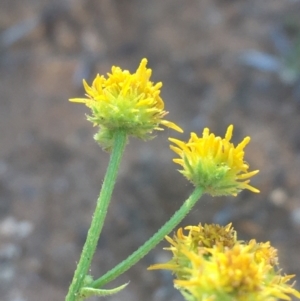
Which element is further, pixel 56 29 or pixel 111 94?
pixel 56 29

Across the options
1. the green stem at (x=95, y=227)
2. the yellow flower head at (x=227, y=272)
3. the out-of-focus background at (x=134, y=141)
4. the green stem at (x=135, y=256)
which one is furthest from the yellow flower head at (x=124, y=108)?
the out-of-focus background at (x=134, y=141)

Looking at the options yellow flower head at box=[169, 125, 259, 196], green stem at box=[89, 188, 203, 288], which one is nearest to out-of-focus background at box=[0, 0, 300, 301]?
yellow flower head at box=[169, 125, 259, 196]

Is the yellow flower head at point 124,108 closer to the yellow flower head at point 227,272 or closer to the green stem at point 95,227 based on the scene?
the green stem at point 95,227

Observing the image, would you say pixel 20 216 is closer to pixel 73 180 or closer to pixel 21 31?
pixel 73 180

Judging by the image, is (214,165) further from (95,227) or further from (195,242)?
(95,227)

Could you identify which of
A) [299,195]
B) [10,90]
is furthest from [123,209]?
[10,90]

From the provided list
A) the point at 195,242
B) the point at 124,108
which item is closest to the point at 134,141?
the point at 124,108
